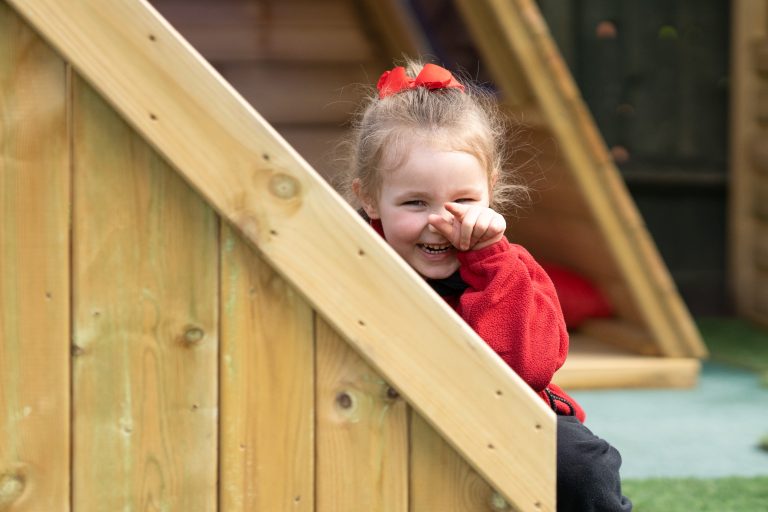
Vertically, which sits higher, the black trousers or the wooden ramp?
the wooden ramp

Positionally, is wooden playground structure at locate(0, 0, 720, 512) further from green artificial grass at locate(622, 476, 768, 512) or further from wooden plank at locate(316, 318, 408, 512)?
green artificial grass at locate(622, 476, 768, 512)

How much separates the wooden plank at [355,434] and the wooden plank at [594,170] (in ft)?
7.74

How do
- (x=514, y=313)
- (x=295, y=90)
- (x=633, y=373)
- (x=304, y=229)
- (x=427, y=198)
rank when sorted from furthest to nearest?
1. (x=295, y=90)
2. (x=633, y=373)
3. (x=427, y=198)
4. (x=514, y=313)
5. (x=304, y=229)

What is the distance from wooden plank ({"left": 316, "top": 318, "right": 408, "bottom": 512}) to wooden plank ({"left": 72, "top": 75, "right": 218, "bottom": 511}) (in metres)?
0.14

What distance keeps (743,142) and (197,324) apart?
4200mm

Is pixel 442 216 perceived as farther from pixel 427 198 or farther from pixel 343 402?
pixel 343 402

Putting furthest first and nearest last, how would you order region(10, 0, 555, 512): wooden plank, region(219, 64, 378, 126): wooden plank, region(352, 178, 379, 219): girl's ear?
region(219, 64, 378, 126): wooden plank < region(352, 178, 379, 219): girl's ear < region(10, 0, 555, 512): wooden plank

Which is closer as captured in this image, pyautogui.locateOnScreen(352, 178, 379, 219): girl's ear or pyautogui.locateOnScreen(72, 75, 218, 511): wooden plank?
pyautogui.locateOnScreen(72, 75, 218, 511): wooden plank

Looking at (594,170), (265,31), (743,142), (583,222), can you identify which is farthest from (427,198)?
(265,31)

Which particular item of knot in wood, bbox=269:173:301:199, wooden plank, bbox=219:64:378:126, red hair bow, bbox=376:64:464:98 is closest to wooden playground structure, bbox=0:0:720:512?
knot in wood, bbox=269:173:301:199

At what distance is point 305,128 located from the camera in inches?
237

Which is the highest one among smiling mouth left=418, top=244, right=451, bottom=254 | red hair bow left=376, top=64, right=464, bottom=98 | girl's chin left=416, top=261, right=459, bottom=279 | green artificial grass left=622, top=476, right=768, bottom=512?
red hair bow left=376, top=64, right=464, bottom=98

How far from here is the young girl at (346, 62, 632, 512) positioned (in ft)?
6.11

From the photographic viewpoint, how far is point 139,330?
5.26 ft
